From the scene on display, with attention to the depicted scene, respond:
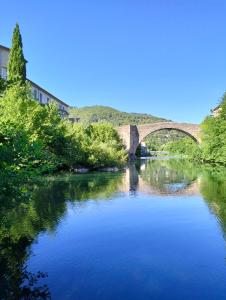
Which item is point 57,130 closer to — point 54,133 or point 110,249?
point 54,133

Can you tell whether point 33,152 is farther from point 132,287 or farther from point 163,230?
point 163,230

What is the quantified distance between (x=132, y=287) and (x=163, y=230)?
6.06 m

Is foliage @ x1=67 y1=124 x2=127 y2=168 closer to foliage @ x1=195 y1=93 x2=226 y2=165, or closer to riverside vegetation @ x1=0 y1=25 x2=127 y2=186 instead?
riverside vegetation @ x1=0 y1=25 x2=127 y2=186

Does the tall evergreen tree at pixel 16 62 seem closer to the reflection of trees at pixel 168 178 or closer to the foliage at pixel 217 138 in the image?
the reflection of trees at pixel 168 178

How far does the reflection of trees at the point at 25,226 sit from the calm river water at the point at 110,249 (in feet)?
0.08

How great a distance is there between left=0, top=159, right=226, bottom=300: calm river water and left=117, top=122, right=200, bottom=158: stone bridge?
59.1 metres

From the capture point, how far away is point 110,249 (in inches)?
503

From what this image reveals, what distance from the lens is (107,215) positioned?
18188mm

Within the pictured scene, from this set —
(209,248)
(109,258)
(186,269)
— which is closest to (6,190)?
(109,258)

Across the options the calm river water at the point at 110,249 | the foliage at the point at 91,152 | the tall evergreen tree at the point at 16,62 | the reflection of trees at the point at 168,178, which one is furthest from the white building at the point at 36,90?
the calm river water at the point at 110,249

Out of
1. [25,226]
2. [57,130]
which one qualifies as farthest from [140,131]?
[25,226]

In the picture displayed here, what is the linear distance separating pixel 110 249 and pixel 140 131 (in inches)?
2808

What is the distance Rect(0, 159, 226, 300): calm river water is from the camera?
945 centimetres

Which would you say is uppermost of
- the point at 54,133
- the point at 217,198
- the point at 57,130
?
the point at 57,130
